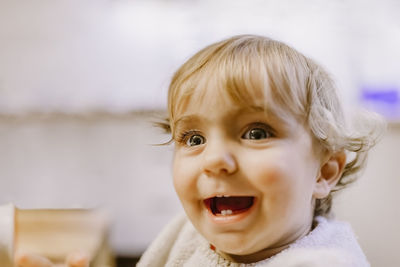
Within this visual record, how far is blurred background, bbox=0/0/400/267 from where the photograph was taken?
1625 millimetres

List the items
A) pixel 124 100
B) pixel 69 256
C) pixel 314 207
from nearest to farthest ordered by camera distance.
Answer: pixel 69 256
pixel 314 207
pixel 124 100

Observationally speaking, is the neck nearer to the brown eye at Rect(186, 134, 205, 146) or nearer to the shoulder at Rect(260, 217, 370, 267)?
the shoulder at Rect(260, 217, 370, 267)

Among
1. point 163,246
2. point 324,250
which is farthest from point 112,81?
point 324,250

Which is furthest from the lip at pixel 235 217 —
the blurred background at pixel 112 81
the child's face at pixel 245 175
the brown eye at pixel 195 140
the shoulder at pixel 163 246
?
the blurred background at pixel 112 81

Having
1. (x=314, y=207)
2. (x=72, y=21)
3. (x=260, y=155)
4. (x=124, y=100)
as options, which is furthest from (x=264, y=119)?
(x=72, y=21)

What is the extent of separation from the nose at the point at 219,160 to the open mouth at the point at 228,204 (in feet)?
0.17

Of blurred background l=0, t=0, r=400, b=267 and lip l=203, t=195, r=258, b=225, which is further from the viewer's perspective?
blurred background l=0, t=0, r=400, b=267

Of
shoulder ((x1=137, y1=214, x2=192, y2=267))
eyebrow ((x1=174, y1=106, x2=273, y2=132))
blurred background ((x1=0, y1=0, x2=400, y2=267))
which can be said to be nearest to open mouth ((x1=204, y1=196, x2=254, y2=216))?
eyebrow ((x1=174, y1=106, x2=273, y2=132))

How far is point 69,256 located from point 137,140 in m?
1.31

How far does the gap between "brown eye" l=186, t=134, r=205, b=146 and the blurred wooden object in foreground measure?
0.67 feet

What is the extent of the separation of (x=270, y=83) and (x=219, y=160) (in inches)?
4.6

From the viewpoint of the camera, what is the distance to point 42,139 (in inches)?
71.7

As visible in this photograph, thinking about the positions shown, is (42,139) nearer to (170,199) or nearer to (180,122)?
(170,199)

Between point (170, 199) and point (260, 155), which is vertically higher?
point (260, 155)
